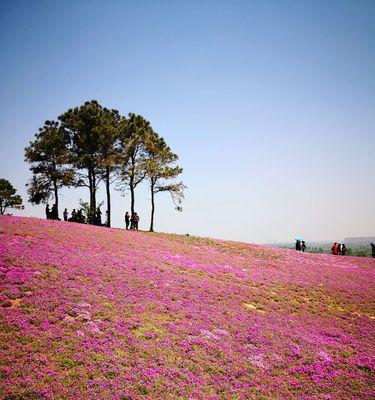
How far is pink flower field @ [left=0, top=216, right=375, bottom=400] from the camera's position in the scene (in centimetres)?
981

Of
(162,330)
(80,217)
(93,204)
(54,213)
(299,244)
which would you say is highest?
(93,204)

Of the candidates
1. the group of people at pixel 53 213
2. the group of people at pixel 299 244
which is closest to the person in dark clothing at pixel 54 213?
the group of people at pixel 53 213

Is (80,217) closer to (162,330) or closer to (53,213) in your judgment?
(53,213)

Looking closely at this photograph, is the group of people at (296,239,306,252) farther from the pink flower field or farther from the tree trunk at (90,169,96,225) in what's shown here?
the tree trunk at (90,169,96,225)

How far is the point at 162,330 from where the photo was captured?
13.3m

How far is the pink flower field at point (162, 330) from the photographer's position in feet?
32.2

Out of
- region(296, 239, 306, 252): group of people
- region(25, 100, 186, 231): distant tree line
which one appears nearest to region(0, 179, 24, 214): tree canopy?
region(25, 100, 186, 231): distant tree line

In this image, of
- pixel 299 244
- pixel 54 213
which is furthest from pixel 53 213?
pixel 299 244

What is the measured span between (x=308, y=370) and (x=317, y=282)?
16208 millimetres

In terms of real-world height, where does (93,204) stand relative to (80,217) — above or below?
above

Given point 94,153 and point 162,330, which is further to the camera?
point 94,153

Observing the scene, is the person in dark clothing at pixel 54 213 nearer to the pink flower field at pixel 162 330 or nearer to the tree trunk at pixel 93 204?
the tree trunk at pixel 93 204

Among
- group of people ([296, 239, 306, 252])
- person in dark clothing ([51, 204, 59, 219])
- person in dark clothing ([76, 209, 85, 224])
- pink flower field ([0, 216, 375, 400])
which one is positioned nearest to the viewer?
pink flower field ([0, 216, 375, 400])

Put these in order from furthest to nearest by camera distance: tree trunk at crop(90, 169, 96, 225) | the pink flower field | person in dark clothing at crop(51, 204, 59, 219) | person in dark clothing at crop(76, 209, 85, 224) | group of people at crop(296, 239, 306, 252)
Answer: group of people at crop(296, 239, 306, 252), tree trunk at crop(90, 169, 96, 225), person in dark clothing at crop(51, 204, 59, 219), person in dark clothing at crop(76, 209, 85, 224), the pink flower field
